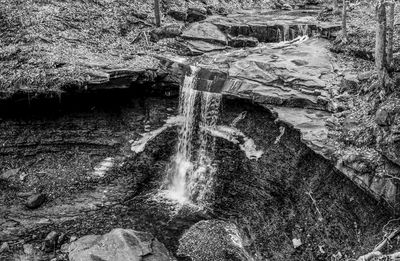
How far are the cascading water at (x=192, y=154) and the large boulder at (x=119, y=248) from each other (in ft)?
11.1

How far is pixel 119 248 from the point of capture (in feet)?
38.4

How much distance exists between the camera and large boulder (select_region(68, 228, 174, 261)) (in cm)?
1150

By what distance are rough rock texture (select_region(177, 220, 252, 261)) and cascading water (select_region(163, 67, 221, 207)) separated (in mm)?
A: 1672

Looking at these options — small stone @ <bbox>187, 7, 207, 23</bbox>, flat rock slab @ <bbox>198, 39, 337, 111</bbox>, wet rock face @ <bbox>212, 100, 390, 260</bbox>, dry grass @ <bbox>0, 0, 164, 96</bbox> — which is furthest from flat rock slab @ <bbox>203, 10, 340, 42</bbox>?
wet rock face @ <bbox>212, 100, 390, 260</bbox>

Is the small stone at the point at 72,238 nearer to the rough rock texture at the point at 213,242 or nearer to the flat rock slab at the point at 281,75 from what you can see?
the rough rock texture at the point at 213,242

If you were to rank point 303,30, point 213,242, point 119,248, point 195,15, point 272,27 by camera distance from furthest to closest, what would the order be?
point 195,15, point 272,27, point 303,30, point 213,242, point 119,248

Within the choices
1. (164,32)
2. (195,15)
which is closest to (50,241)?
(164,32)

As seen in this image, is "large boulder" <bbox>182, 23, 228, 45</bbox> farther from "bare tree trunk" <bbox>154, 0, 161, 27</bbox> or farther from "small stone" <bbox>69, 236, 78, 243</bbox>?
"small stone" <bbox>69, 236, 78, 243</bbox>

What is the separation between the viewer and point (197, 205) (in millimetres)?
15281

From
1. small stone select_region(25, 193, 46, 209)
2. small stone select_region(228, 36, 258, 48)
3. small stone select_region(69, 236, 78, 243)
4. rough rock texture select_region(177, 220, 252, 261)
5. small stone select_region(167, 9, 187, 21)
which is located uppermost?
small stone select_region(167, 9, 187, 21)

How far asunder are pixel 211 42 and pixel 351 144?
12495 millimetres

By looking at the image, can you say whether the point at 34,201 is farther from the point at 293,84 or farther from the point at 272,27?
the point at 272,27

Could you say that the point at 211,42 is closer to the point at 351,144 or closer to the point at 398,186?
the point at 351,144

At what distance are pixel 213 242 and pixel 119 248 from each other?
3608 millimetres
